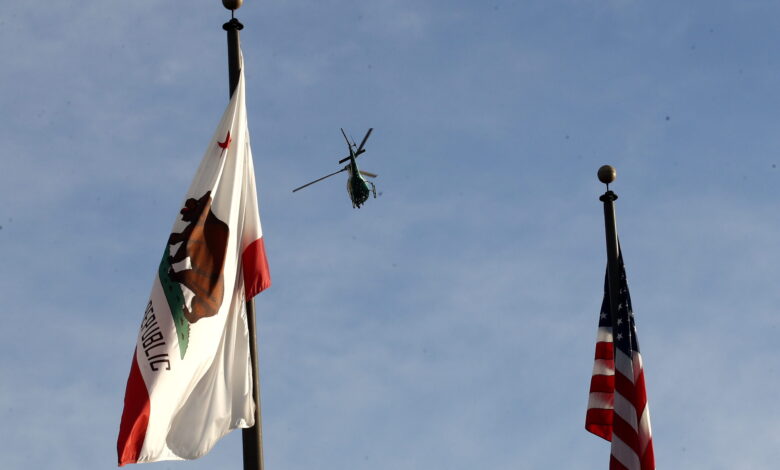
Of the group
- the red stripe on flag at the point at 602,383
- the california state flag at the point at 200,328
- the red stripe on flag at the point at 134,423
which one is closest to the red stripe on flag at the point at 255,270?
the california state flag at the point at 200,328

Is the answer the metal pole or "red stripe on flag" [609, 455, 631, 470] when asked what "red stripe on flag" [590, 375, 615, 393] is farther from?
the metal pole

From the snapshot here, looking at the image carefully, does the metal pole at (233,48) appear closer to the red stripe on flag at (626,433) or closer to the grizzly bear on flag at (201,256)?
the grizzly bear on flag at (201,256)

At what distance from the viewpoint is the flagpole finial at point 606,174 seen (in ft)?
60.4

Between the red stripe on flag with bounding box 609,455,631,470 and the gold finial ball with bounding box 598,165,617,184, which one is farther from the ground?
the gold finial ball with bounding box 598,165,617,184

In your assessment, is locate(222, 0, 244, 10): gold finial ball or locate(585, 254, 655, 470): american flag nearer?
locate(222, 0, 244, 10): gold finial ball

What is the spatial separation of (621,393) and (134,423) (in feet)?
→ 21.5

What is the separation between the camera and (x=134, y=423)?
13109 mm

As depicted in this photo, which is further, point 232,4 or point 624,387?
point 624,387

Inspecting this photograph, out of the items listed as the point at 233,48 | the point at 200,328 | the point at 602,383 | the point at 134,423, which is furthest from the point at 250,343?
the point at 602,383

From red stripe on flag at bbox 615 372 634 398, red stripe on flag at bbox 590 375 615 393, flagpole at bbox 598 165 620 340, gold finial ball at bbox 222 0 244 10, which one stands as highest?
gold finial ball at bbox 222 0 244 10

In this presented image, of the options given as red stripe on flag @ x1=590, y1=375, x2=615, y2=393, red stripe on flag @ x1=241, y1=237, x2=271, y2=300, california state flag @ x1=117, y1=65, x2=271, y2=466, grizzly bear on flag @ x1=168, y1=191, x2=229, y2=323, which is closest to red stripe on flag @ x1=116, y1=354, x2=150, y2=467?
california state flag @ x1=117, y1=65, x2=271, y2=466

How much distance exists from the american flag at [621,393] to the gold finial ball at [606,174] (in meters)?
1.07

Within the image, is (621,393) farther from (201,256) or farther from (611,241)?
(201,256)

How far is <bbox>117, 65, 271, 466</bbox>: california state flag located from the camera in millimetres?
13180
